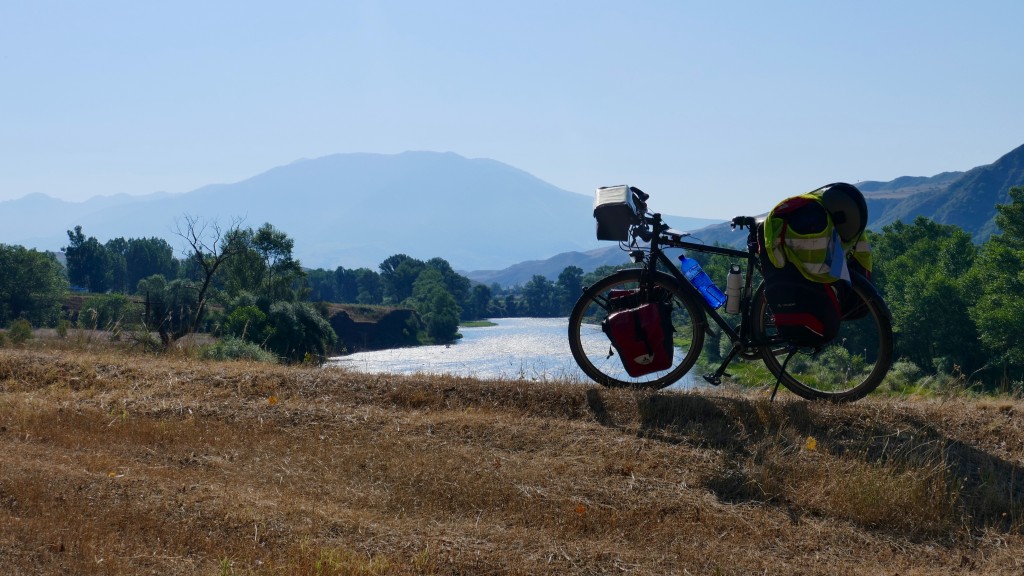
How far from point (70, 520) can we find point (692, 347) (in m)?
5.25

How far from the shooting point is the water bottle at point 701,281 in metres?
7.43

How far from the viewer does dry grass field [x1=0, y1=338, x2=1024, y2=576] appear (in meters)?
4.73

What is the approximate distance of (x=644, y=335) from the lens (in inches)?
290

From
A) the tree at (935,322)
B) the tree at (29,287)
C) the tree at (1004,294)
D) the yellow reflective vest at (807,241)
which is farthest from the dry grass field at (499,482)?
the tree at (29,287)

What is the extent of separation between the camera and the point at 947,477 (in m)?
5.72

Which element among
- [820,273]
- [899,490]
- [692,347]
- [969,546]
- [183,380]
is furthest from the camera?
[183,380]

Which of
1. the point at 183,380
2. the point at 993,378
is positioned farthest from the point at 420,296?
the point at 183,380

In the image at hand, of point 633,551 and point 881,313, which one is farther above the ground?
point 881,313

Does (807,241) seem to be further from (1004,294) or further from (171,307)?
(1004,294)

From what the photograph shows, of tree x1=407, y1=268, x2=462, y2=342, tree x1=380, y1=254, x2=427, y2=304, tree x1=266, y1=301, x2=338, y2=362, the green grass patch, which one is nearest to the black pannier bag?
tree x1=266, y1=301, x2=338, y2=362

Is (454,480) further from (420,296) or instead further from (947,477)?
(420,296)

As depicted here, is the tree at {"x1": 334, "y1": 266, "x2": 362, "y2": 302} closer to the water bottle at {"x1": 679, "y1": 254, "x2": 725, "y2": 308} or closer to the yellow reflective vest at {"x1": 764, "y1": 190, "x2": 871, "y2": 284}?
the water bottle at {"x1": 679, "y1": 254, "x2": 725, "y2": 308}

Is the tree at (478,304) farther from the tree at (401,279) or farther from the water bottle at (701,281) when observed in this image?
the water bottle at (701,281)

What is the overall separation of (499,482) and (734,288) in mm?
2976
